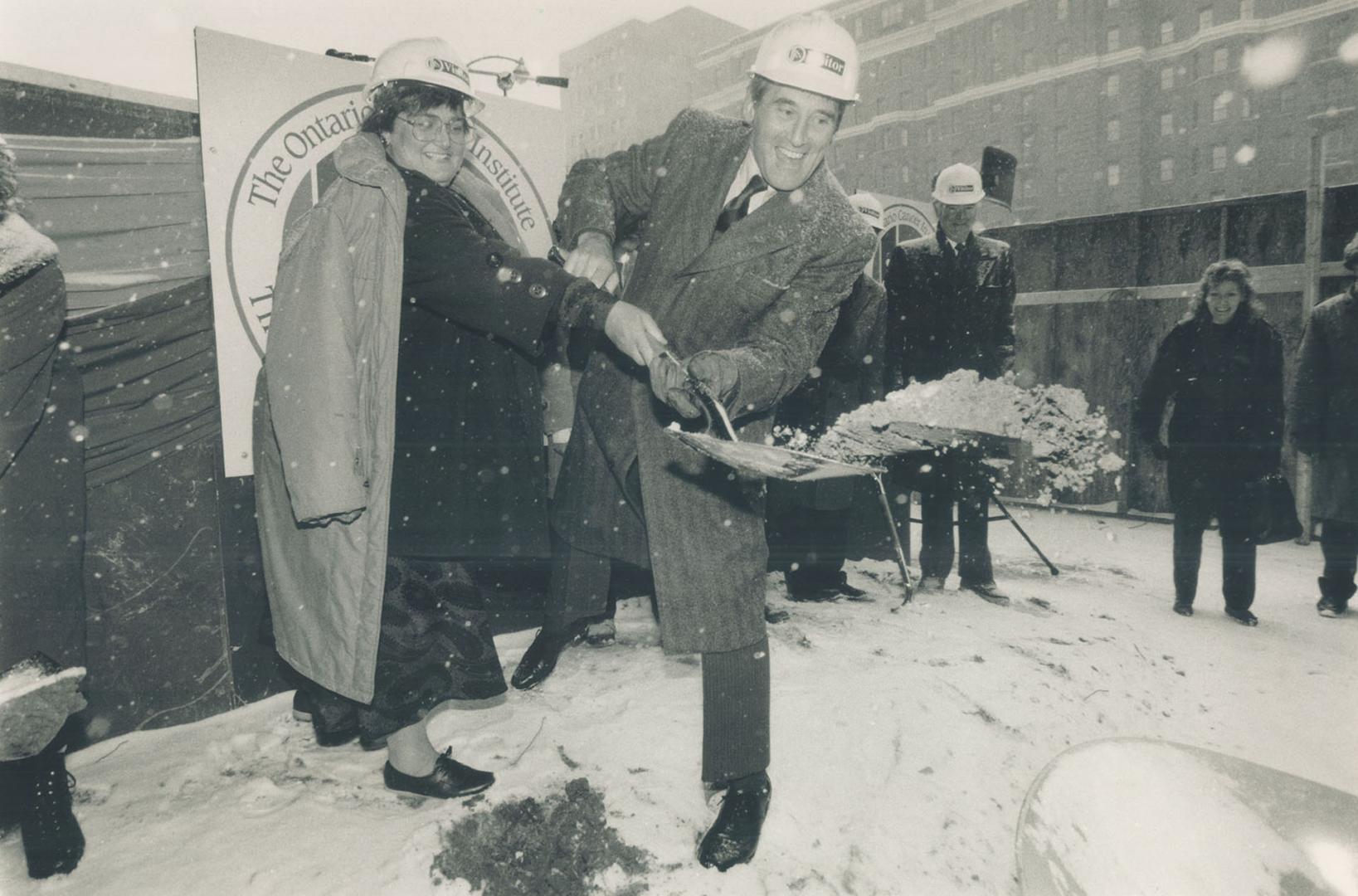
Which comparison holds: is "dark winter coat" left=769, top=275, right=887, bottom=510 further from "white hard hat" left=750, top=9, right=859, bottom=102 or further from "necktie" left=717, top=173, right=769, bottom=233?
"white hard hat" left=750, top=9, right=859, bottom=102

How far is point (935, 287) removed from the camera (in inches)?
188

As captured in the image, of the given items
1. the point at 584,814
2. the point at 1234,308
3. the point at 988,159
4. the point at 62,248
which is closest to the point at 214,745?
the point at 584,814

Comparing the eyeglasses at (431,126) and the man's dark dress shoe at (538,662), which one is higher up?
the eyeglasses at (431,126)

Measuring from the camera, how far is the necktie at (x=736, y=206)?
2238 mm

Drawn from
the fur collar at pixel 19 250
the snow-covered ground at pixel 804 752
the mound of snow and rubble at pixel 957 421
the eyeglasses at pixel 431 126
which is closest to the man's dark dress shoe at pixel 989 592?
the snow-covered ground at pixel 804 752

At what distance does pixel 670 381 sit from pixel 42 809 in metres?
1.97

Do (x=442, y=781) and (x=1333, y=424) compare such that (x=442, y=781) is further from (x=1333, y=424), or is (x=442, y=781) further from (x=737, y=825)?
(x=1333, y=424)

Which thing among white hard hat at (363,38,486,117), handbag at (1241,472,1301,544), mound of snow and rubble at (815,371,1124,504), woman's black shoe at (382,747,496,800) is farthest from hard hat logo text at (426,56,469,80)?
handbag at (1241,472,1301,544)

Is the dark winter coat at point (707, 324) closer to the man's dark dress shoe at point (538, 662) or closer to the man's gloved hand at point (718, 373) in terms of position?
the man's gloved hand at point (718, 373)

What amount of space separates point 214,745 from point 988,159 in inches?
275

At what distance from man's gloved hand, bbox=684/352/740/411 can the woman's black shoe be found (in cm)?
141

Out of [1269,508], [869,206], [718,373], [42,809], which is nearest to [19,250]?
[42,809]

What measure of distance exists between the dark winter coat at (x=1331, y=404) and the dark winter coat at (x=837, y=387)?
258cm

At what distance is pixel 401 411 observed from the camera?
6.81 ft
